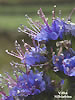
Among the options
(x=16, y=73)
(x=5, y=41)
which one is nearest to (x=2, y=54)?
(x=5, y=41)

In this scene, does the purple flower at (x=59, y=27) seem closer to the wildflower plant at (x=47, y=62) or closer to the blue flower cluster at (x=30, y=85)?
the wildflower plant at (x=47, y=62)

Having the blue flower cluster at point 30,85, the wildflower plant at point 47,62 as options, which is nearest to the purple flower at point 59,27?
the wildflower plant at point 47,62

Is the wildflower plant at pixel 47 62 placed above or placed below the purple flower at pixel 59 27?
below

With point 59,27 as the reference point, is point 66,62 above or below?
below

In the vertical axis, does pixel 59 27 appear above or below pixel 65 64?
above

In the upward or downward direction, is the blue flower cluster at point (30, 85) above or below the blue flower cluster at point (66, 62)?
below

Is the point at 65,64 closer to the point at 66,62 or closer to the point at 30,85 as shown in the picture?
the point at 66,62

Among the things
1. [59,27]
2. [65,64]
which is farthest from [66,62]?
[59,27]

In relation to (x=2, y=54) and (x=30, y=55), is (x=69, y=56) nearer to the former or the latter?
(x=30, y=55)

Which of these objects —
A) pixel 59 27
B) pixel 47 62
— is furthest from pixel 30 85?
pixel 59 27

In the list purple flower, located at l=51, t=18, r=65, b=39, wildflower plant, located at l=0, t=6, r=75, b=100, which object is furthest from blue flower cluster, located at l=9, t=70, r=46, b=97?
purple flower, located at l=51, t=18, r=65, b=39

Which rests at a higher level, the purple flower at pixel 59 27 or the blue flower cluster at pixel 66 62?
the purple flower at pixel 59 27

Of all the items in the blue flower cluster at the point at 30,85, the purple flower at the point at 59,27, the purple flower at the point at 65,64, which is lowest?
the blue flower cluster at the point at 30,85
